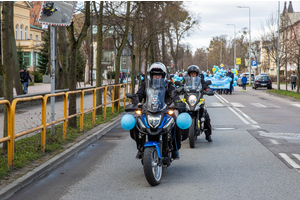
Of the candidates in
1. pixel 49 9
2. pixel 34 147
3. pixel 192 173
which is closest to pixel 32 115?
pixel 34 147

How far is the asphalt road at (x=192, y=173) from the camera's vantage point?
18.8 feet

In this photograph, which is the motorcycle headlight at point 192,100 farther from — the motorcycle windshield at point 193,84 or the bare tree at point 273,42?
the bare tree at point 273,42

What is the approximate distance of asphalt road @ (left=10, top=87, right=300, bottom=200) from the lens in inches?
225

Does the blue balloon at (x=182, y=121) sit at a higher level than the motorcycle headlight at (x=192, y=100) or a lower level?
lower

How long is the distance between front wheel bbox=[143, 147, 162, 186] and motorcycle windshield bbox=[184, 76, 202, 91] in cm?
381

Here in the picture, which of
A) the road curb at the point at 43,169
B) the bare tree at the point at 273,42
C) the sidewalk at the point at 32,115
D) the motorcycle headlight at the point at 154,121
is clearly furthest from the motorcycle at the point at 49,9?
the bare tree at the point at 273,42

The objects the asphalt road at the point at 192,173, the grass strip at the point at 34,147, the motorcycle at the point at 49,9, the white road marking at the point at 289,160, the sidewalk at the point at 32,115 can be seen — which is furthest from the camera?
the motorcycle at the point at 49,9

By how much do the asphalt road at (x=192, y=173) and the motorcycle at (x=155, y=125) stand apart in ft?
1.16

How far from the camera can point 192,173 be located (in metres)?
6.96

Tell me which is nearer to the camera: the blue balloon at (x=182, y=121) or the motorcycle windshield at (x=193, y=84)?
the blue balloon at (x=182, y=121)

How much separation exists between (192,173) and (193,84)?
331 centimetres

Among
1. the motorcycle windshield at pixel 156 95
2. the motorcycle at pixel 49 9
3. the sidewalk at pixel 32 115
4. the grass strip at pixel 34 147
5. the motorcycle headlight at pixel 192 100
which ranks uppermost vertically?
the motorcycle at pixel 49 9

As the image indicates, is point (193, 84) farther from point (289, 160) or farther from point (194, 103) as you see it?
point (289, 160)

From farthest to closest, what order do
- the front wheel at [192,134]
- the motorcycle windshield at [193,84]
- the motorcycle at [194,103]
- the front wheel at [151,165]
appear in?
1. the motorcycle windshield at [193,84]
2. the motorcycle at [194,103]
3. the front wheel at [192,134]
4. the front wheel at [151,165]
